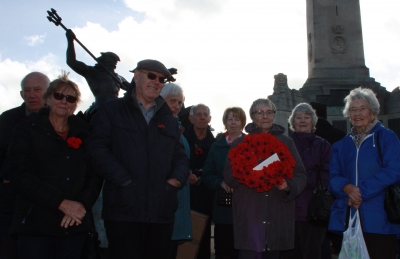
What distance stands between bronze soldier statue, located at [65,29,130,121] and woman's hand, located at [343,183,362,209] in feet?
12.4

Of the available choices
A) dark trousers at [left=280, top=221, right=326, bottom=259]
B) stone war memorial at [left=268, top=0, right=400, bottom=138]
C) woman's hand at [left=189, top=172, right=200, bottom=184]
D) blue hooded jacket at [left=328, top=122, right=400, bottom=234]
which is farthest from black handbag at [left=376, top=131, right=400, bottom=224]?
stone war memorial at [left=268, top=0, right=400, bottom=138]

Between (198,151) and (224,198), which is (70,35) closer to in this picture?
(198,151)

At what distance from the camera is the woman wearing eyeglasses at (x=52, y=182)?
147 inches

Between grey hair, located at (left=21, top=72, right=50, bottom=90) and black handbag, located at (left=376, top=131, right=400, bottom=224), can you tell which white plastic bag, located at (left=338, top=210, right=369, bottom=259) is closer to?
black handbag, located at (left=376, top=131, right=400, bottom=224)

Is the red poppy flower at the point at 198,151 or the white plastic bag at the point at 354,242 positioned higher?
the red poppy flower at the point at 198,151

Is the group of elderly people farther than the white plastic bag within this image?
No

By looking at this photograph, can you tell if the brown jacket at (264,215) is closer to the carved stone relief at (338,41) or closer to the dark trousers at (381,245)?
the dark trousers at (381,245)

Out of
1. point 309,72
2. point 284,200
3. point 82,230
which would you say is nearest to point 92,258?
point 82,230

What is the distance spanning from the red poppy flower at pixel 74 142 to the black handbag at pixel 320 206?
2.73 m

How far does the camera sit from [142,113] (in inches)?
164

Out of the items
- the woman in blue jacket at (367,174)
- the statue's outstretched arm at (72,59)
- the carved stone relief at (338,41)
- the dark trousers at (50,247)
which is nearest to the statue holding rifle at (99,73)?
the statue's outstretched arm at (72,59)

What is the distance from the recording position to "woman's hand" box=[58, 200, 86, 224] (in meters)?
3.77

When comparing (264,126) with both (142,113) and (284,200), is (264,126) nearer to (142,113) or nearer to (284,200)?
(284,200)

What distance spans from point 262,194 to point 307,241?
109 centimetres
